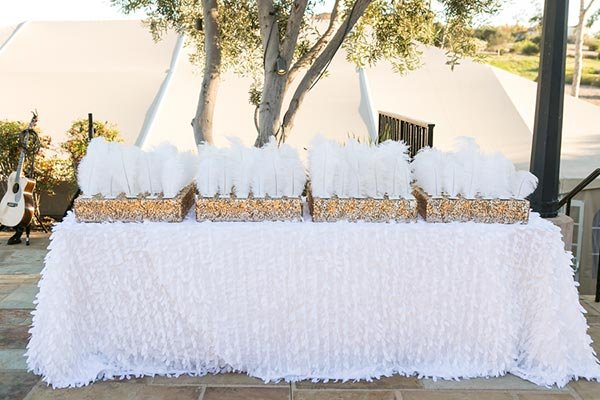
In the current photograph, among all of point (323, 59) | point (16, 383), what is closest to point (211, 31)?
point (323, 59)

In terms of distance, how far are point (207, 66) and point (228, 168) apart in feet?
12.9

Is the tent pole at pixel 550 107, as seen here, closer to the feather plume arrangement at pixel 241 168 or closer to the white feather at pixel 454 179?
the white feather at pixel 454 179

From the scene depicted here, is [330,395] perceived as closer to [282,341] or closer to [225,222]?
[282,341]

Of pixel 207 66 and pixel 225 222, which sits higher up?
pixel 207 66

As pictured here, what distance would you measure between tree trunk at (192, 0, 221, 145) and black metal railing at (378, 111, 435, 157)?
6.45ft

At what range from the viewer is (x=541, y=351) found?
A: 308 centimetres

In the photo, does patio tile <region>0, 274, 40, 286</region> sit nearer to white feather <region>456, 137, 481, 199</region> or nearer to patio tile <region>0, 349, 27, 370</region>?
patio tile <region>0, 349, 27, 370</region>

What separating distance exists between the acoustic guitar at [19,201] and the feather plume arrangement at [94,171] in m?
3.89

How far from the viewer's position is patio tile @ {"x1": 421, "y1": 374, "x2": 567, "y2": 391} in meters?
3.04

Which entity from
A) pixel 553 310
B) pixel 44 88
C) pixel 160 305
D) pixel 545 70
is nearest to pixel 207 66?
pixel 545 70

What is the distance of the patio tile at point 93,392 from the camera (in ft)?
9.64

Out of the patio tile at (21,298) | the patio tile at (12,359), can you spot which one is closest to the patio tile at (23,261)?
the patio tile at (21,298)

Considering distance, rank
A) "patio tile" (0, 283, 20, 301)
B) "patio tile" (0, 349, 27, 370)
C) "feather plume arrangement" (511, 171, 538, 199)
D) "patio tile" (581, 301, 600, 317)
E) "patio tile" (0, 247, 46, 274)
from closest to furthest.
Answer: "feather plume arrangement" (511, 171, 538, 199), "patio tile" (0, 349, 27, 370), "patio tile" (581, 301, 600, 317), "patio tile" (0, 283, 20, 301), "patio tile" (0, 247, 46, 274)

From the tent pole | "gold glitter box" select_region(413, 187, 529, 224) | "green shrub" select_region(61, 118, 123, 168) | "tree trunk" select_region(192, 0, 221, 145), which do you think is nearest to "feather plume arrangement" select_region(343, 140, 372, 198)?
"gold glitter box" select_region(413, 187, 529, 224)
